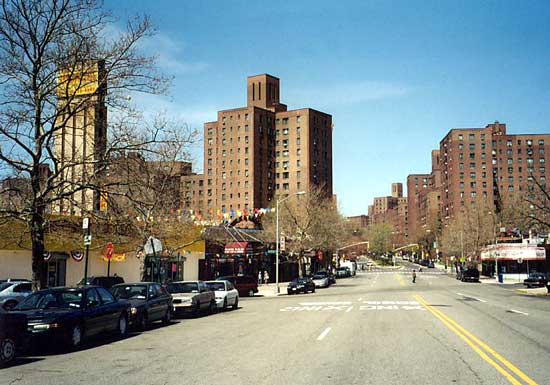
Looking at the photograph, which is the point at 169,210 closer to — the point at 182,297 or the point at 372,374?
the point at 182,297

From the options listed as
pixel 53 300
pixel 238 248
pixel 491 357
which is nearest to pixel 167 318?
pixel 53 300

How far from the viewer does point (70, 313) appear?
14.6 meters

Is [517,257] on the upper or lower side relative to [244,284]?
upper

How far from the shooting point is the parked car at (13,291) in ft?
81.1

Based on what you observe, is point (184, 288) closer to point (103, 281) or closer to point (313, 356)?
point (103, 281)

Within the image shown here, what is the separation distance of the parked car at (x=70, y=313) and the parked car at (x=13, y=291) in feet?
32.5

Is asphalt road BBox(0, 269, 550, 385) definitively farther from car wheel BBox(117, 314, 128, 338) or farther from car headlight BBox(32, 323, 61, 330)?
car headlight BBox(32, 323, 61, 330)

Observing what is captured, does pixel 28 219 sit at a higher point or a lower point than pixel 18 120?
lower

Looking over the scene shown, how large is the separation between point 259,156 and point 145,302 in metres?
116

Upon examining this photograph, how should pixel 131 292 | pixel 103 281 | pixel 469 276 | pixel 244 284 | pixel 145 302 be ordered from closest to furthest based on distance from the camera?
pixel 145 302 < pixel 131 292 < pixel 103 281 < pixel 244 284 < pixel 469 276

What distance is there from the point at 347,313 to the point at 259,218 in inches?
2477

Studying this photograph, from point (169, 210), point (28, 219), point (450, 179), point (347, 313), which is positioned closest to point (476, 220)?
point (450, 179)

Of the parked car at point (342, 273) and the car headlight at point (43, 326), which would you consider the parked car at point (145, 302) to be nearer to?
the car headlight at point (43, 326)

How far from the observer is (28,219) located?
2070 cm
